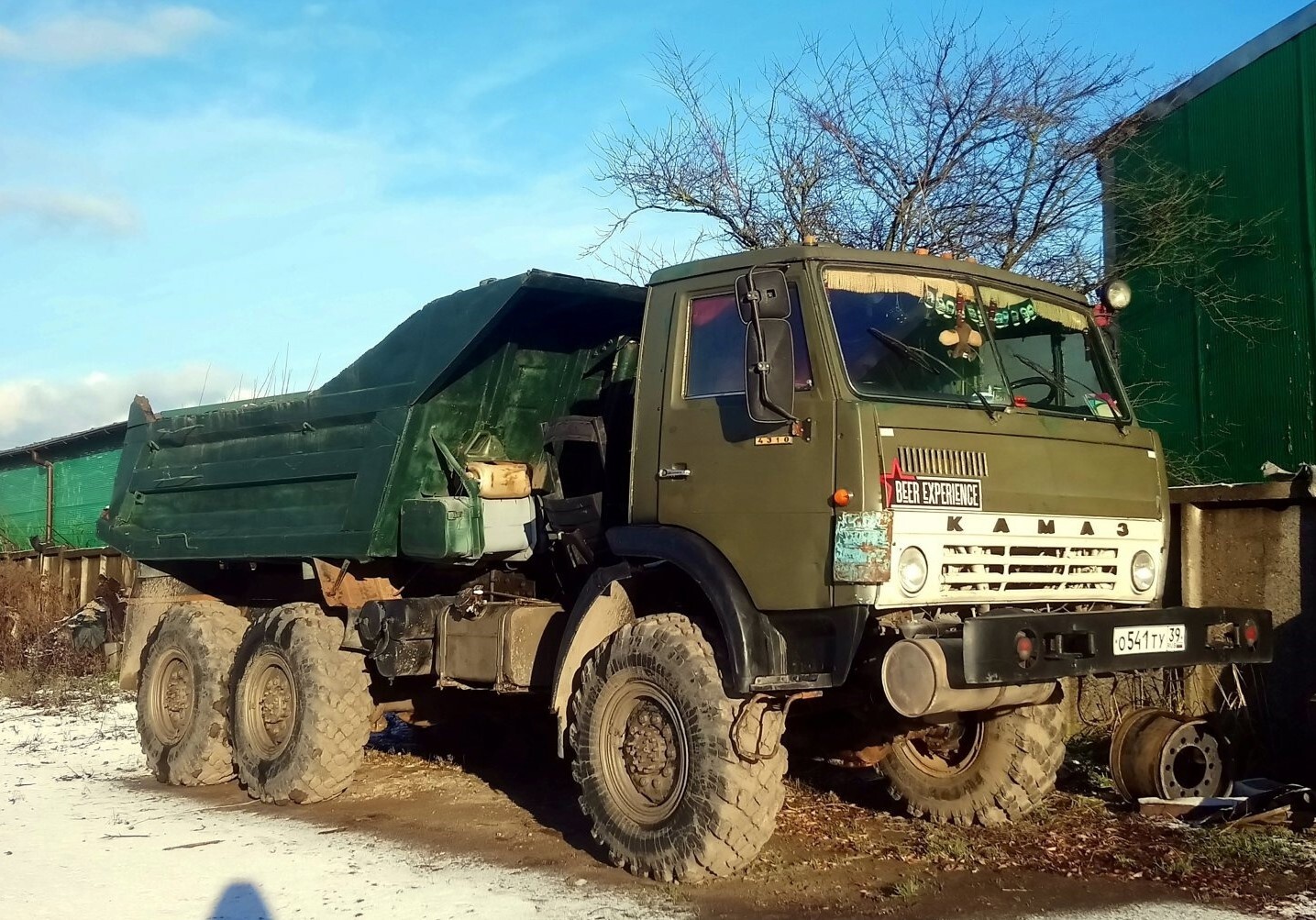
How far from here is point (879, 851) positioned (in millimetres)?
6227

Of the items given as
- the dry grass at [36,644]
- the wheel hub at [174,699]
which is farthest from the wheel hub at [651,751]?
the dry grass at [36,644]

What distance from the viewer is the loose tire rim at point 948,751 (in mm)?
6738

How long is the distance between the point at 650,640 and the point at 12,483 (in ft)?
84.1

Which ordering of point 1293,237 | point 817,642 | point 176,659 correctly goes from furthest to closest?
point 1293,237 < point 176,659 < point 817,642

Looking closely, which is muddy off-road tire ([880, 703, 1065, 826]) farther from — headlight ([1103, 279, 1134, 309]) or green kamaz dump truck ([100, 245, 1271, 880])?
headlight ([1103, 279, 1134, 309])

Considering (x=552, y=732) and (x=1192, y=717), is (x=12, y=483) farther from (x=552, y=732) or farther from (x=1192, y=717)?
(x=1192, y=717)

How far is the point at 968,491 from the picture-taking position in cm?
529

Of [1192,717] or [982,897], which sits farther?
[1192,717]

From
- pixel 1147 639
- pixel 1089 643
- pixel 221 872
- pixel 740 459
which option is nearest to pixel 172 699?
pixel 221 872

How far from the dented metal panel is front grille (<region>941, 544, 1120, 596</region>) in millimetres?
310

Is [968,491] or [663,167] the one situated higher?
[663,167]

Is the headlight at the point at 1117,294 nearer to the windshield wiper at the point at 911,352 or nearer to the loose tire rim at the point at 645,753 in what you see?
the windshield wiper at the point at 911,352

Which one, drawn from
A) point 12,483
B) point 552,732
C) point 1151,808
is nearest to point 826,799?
point 1151,808

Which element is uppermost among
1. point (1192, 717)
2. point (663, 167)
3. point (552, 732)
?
point (663, 167)
